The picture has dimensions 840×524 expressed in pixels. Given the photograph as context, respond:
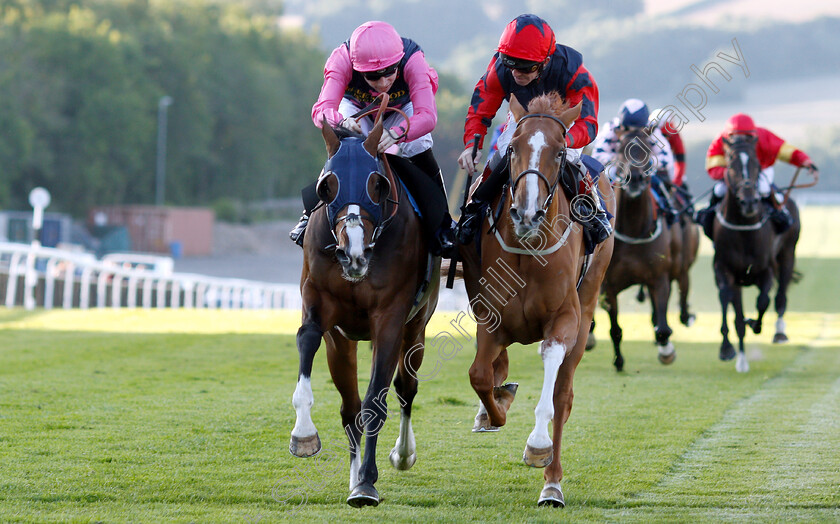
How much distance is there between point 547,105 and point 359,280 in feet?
4.18

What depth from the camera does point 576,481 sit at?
574 centimetres

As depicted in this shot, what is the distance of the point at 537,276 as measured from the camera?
17.4ft

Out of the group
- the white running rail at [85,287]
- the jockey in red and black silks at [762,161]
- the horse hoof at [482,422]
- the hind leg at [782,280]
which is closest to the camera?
the horse hoof at [482,422]

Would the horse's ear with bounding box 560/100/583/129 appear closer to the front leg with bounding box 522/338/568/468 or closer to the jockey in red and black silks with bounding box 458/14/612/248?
the jockey in red and black silks with bounding box 458/14/612/248

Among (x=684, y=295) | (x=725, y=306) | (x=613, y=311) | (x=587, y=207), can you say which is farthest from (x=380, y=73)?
(x=684, y=295)

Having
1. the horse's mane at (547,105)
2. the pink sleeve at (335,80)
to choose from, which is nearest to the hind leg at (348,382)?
the pink sleeve at (335,80)

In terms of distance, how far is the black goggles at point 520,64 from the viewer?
5.80 meters

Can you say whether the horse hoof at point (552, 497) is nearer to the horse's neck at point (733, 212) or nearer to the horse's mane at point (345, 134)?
the horse's mane at point (345, 134)

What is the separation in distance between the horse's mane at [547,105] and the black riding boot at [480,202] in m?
0.37

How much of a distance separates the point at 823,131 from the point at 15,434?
3656 inches

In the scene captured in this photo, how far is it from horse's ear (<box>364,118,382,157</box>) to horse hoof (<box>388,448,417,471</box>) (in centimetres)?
173

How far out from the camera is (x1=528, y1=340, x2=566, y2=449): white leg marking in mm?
4957

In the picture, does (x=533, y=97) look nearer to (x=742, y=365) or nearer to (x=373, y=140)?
(x=373, y=140)

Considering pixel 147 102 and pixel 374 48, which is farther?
pixel 147 102
